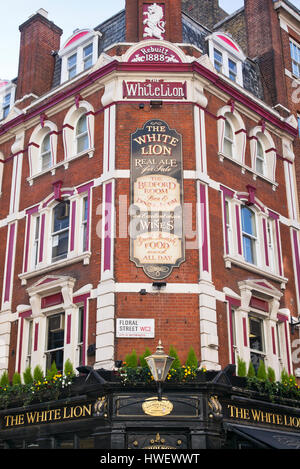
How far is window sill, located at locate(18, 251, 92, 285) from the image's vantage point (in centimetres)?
1795

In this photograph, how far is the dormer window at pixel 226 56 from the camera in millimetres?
22547

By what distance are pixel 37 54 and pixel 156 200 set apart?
9.31m

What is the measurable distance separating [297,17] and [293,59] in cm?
179

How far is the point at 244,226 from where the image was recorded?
20.1 metres

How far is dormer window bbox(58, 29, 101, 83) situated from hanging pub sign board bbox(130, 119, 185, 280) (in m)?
4.86

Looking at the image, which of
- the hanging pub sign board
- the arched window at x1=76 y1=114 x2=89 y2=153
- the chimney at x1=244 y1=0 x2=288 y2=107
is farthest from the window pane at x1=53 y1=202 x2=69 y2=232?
the chimney at x1=244 y1=0 x2=288 y2=107

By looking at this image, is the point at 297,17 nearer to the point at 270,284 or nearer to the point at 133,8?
the point at 133,8

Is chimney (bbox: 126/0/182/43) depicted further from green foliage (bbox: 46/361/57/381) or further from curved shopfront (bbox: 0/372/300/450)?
curved shopfront (bbox: 0/372/300/450)

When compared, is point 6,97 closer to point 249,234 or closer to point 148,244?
point 148,244

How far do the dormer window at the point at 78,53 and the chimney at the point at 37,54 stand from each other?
1.06m

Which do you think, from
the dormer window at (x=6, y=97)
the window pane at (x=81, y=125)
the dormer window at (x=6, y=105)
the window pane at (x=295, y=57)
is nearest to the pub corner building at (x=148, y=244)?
the window pane at (x=81, y=125)

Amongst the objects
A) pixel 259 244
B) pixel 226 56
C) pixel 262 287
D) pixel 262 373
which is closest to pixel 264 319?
pixel 262 287

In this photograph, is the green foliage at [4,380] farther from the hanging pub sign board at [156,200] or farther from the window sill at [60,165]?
the window sill at [60,165]
